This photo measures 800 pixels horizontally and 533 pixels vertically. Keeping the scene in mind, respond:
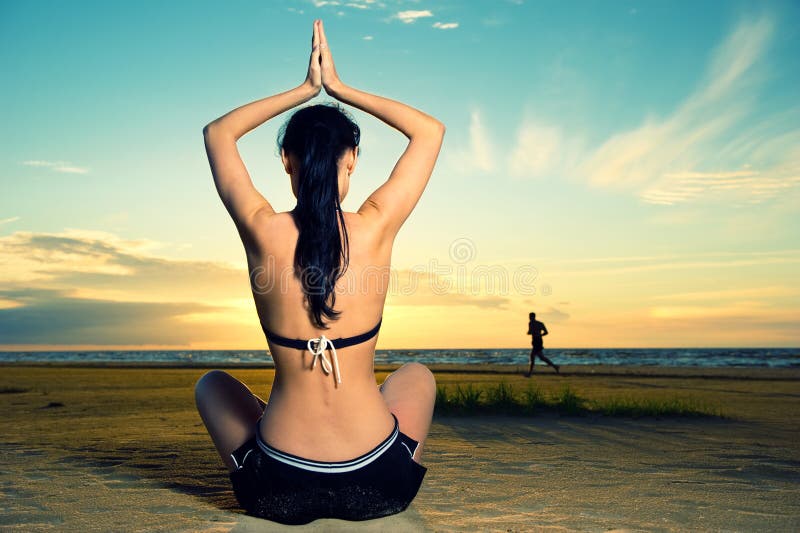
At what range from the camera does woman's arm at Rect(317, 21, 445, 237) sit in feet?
8.30

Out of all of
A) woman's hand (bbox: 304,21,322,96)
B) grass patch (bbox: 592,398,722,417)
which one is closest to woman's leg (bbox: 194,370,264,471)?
woman's hand (bbox: 304,21,322,96)

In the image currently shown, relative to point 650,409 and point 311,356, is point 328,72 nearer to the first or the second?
point 311,356

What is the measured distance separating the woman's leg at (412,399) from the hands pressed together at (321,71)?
1343mm

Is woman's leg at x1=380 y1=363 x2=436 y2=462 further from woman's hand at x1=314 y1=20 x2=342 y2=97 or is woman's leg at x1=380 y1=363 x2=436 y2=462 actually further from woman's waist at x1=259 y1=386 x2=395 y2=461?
woman's hand at x1=314 y1=20 x2=342 y2=97

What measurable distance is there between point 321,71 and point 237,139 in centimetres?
54

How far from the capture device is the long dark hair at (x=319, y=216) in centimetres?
234

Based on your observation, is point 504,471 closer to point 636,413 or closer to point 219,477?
point 219,477

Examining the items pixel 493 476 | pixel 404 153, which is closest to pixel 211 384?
pixel 404 153

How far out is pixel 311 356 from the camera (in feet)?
7.81

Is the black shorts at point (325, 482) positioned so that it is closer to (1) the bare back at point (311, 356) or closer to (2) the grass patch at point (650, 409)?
(1) the bare back at point (311, 356)

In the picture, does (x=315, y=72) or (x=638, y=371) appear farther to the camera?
(x=638, y=371)

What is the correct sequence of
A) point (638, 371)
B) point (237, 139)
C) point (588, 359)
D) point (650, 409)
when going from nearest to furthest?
point (237, 139) < point (650, 409) < point (638, 371) < point (588, 359)

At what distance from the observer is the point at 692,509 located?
3.21m

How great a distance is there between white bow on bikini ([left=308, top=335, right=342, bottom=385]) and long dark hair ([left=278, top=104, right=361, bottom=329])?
6cm
